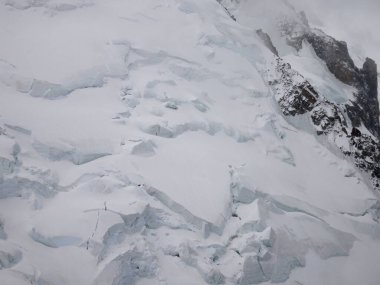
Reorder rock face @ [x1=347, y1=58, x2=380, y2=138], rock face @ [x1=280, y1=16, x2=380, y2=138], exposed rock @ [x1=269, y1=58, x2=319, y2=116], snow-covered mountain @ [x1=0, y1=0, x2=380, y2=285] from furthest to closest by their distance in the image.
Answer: rock face @ [x1=280, y1=16, x2=380, y2=138] < rock face @ [x1=347, y1=58, x2=380, y2=138] < exposed rock @ [x1=269, y1=58, x2=319, y2=116] < snow-covered mountain @ [x1=0, y1=0, x2=380, y2=285]

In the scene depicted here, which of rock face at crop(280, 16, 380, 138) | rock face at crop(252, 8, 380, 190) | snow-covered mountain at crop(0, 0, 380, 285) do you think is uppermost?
rock face at crop(280, 16, 380, 138)

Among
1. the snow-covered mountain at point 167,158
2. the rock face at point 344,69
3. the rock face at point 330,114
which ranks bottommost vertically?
the snow-covered mountain at point 167,158

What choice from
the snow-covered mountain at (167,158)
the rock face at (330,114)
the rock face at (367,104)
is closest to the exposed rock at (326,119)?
the rock face at (330,114)

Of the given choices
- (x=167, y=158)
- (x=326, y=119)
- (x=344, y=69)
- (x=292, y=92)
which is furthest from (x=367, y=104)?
(x=167, y=158)

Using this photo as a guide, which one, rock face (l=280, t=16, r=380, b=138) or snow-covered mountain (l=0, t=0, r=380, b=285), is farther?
rock face (l=280, t=16, r=380, b=138)

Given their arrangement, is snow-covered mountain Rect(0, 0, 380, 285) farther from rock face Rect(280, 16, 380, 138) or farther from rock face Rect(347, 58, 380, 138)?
rock face Rect(280, 16, 380, 138)

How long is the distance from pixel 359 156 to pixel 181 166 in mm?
13757

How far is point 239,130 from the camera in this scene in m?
18.1

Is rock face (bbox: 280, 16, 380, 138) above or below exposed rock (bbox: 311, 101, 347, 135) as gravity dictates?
above

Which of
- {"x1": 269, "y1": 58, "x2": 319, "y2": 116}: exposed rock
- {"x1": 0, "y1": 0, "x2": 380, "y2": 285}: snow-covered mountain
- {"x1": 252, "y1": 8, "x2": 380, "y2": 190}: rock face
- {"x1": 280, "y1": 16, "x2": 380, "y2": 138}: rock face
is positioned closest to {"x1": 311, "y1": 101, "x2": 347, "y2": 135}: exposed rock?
{"x1": 252, "y1": 8, "x2": 380, "y2": 190}: rock face

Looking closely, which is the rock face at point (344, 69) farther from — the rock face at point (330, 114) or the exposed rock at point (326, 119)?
the exposed rock at point (326, 119)

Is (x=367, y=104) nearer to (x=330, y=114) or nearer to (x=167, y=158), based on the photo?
(x=330, y=114)

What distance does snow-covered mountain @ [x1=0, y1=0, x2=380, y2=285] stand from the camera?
1135 centimetres

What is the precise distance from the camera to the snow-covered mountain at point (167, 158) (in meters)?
11.4
